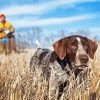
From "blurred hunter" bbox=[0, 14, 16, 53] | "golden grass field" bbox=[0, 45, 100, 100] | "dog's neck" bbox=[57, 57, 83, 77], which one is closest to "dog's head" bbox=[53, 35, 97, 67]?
"dog's neck" bbox=[57, 57, 83, 77]

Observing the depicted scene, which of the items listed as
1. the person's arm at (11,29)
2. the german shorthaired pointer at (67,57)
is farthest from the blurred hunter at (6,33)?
the german shorthaired pointer at (67,57)

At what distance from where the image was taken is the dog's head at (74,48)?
7.50 m

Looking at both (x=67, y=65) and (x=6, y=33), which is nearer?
(x=67, y=65)

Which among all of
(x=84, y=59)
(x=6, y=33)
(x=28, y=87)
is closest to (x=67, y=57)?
(x=84, y=59)

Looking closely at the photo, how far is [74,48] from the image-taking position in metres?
7.58

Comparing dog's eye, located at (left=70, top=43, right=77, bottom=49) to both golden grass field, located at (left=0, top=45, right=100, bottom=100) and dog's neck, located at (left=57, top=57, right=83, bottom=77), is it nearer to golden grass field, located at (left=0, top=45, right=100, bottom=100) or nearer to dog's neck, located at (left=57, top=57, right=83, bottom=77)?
dog's neck, located at (left=57, top=57, right=83, bottom=77)

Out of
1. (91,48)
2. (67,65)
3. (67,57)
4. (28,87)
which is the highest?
(91,48)

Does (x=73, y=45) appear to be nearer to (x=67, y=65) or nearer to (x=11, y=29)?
(x=67, y=65)

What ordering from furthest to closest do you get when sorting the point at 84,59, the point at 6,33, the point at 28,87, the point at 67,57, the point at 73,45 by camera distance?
the point at 6,33
the point at 67,57
the point at 73,45
the point at 84,59
the point at 28,87

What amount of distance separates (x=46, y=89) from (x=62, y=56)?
32.4 inches

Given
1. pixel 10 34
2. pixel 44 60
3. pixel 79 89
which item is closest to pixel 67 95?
pixel 79 89

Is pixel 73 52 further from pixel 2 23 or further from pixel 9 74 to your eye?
pixel 2 23

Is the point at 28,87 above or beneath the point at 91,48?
beneath

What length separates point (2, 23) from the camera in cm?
1805
